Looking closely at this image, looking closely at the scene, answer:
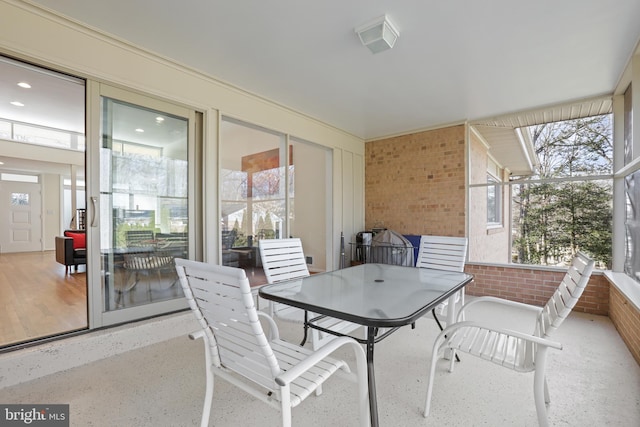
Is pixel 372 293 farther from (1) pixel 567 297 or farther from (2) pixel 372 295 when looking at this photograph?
(1) pixel 567 297

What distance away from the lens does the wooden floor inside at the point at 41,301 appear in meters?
2.51

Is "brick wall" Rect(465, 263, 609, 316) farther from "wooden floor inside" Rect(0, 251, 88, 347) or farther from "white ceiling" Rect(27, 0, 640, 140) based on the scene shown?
"wooden floor inside" Rect(0, 251, 88, 347)

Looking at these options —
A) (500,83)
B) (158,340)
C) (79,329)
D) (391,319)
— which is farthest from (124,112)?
(500,83)

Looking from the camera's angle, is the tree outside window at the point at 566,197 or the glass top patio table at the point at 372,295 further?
the tree outside window at the point at 566,197

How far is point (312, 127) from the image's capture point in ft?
14.6

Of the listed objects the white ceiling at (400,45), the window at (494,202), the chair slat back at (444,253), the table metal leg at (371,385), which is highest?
the white ceiling at (400,45)

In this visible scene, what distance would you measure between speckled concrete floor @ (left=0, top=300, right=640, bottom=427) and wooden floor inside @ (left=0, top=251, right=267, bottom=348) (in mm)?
673

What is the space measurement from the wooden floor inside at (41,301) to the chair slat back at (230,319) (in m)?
1.43

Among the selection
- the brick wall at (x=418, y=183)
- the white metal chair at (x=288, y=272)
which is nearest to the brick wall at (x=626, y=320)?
the brick wall at (x=418, y=183)

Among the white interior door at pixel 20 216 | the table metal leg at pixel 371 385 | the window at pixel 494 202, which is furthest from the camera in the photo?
the white interior door at pixel 20 216

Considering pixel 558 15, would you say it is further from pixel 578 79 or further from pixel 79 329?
pixel 79 329

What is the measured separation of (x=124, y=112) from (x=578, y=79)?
461 centimetres

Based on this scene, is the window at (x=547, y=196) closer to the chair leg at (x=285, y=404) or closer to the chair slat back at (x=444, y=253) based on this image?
the chair slat back at (x=444, y=253)

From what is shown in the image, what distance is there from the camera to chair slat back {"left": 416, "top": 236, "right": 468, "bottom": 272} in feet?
8.91
